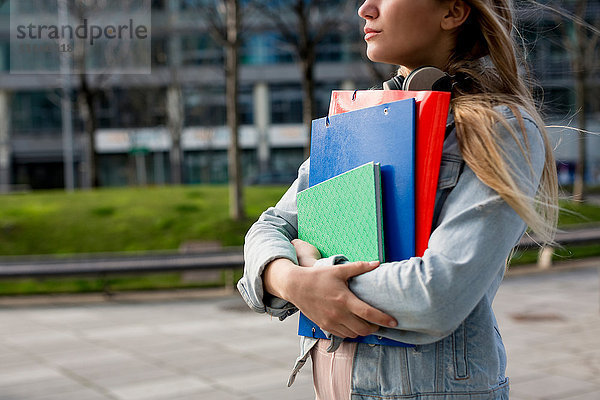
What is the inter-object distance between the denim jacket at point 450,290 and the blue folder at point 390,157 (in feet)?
0.18

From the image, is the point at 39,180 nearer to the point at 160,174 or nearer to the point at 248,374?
the point at 160,174

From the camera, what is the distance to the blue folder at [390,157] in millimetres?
1395

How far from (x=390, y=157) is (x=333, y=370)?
0.47m

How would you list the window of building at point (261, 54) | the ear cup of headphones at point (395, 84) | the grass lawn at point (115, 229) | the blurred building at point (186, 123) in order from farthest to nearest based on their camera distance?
the window of building at point (261, 54) → the blurred building at point (186, 123) → the grass lawn at point (115, 229) → the ear cup of headphones at point (395, 84)

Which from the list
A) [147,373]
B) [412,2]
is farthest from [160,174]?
[412,2]

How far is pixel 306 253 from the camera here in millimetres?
1577

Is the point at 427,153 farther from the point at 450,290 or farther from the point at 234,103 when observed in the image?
the point at 234,103

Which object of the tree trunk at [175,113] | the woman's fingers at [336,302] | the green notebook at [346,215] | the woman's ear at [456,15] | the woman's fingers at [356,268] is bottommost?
the woman's fingers at [336,302]

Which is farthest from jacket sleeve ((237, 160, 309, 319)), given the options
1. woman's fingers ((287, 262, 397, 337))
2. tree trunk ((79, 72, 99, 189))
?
tree trunk ((79, 72, 99, 189))

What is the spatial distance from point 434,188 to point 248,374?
496 centimetres

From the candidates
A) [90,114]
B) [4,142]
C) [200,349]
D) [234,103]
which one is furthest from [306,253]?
[4,142]

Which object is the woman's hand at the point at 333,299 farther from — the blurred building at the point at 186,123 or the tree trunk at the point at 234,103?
the blurred building at the point at 186,123

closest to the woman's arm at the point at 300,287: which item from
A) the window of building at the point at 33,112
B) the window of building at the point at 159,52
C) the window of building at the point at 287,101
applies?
the window of building at the point at 159,52

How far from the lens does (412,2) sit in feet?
5.03
